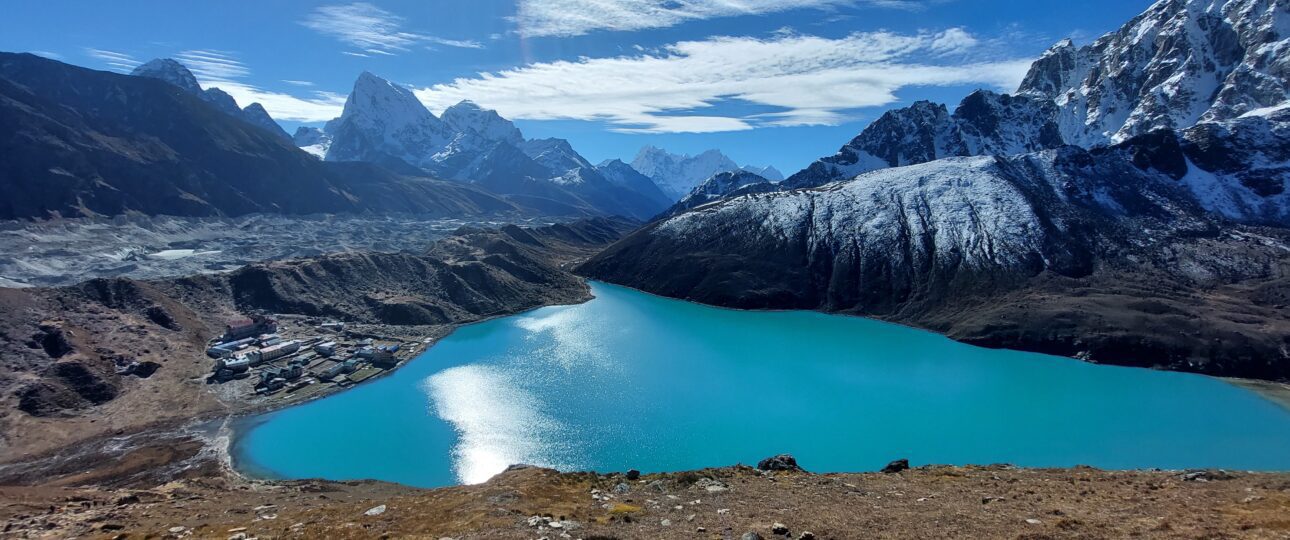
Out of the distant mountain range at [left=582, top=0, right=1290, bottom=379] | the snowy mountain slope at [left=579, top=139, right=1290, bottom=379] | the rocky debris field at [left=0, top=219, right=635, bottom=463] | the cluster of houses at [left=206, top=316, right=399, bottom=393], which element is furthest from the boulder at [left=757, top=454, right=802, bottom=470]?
the distant mountain range at [left=582, top=0, right=1290, bottom=379]

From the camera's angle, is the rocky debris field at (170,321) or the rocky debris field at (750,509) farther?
the rocky debris field at (170,321)

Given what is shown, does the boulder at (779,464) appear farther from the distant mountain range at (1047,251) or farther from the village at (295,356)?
the distant mountain range at (1047,251)

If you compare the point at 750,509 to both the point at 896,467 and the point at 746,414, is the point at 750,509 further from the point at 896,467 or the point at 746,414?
the point at 746,414

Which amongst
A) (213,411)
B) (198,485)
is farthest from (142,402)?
(198,485)

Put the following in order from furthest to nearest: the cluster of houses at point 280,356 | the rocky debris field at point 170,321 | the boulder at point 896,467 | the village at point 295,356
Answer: the cluster of houses at point 280,356, the village at point 295,356, the rocky debris field at point 170,321, the boulder at point 896,467

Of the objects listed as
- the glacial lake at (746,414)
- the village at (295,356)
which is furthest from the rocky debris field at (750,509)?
the village at (295,356)

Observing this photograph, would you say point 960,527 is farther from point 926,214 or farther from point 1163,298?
point 926,214

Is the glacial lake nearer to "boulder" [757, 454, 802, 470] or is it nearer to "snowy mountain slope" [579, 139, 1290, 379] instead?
"snowy mountain slope" [579, 139, 1290, 379]
